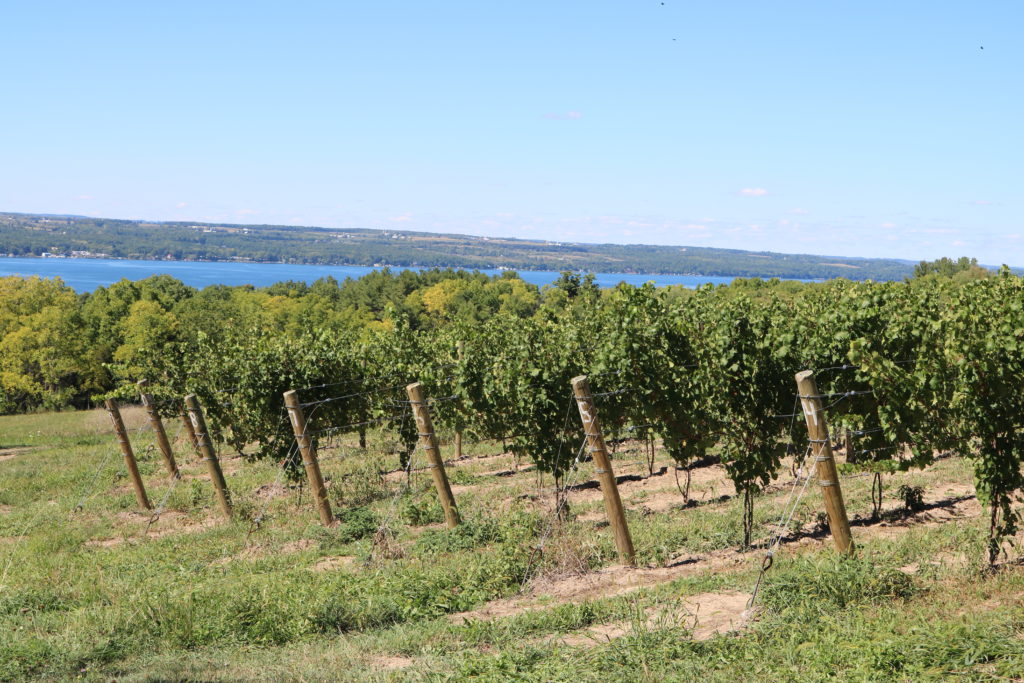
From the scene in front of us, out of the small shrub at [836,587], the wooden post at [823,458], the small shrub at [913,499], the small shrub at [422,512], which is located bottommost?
the small shrub at [422,512]

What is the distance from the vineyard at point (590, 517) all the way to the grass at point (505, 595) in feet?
0.13

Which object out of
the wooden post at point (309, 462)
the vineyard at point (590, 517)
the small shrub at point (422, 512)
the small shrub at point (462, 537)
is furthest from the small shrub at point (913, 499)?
the wooden post at point (309, 462)

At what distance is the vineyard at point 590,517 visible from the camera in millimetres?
6930

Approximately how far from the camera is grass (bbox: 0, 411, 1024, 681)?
6.24m

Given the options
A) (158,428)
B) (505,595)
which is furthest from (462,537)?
(158,428)

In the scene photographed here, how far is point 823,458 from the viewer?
805cm

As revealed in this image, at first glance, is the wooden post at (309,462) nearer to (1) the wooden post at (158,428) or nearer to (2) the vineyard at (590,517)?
(2) the vineyard at (590,517)

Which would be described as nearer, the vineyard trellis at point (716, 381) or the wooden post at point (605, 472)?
the vineyard trellis at point (716, 381)

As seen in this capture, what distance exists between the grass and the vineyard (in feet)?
0.13

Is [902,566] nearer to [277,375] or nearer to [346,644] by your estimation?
[346,644]

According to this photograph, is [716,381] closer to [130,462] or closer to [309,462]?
[309,462]

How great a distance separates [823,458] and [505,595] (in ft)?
11.4

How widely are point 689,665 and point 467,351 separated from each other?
25.3ft

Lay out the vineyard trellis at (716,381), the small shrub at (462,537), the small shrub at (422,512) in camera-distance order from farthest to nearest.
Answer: the small shrub at (422,512)
the small shrub at (462,537)
the vineyard trellis at (716,381)
